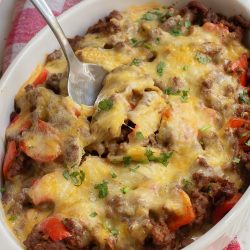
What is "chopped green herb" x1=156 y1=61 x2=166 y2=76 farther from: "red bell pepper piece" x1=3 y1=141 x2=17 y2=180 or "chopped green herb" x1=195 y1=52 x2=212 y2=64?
"red bell pepper piece" x1=3 y1=141 x2=17 y2=180

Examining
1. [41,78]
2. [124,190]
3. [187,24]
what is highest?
[187,24]

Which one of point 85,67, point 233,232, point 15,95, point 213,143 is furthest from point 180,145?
point 15,95

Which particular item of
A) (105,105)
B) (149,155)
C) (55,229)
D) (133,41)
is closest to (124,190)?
(149,155)

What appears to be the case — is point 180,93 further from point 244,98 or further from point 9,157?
point 9,157

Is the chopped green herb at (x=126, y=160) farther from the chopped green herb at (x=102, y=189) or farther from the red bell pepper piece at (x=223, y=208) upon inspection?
the red bell pepper piece at (x=223, y=208)

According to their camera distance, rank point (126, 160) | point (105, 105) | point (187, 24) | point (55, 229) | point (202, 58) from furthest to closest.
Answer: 1. point (187, 24)
2. point (202, 58)
3. point (105, 105)
4. point (126, 160)
5. point (55, 229)

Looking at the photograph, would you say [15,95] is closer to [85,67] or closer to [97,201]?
[85,67]

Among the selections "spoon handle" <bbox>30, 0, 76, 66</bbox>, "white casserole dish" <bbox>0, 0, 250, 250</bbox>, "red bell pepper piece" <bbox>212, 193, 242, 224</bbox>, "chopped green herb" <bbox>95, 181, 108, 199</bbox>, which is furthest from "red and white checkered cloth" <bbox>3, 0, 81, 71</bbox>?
"red bell pepper piece" <bbox>212, 193, 242, 224</bbox>
